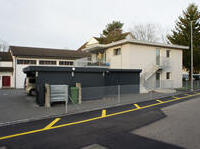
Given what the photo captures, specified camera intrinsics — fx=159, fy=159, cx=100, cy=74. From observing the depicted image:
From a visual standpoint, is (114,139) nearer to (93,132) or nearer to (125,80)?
(93,132)

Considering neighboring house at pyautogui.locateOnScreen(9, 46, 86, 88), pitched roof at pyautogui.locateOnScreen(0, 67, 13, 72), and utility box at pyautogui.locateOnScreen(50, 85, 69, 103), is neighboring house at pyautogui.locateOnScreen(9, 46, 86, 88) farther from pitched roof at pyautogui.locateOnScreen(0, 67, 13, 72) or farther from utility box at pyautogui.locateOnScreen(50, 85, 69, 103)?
utility box at pyautogui.locateOnScreen(50, 85, 69, 103)

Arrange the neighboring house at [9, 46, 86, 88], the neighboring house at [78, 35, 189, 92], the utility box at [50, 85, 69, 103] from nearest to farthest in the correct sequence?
1. the utility box at [50, 85, 69, 103]
2. the neighboring house at [78, 35, 189, 92]
3. the neighboring house at [9, 46, 86, 88]

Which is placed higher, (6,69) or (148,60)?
(148,60)

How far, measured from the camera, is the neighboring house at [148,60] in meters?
20.3

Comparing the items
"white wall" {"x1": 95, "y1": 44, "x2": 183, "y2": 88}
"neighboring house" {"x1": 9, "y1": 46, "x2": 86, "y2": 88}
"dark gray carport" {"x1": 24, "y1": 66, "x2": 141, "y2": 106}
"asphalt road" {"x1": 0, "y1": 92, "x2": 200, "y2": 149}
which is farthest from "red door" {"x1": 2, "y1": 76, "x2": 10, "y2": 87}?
"asphalt road" {"x1": 0, "y1": 92, "x2": 200, "y2": 149}

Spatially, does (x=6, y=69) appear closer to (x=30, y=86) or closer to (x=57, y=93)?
(x=30, y=86)

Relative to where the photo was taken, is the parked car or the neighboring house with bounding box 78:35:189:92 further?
the neighboring house with bounding box 78:35:189:92

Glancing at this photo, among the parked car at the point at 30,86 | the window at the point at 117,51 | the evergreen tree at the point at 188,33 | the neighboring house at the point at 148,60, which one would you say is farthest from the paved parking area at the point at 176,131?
the evergreen tree at the point at 188,33

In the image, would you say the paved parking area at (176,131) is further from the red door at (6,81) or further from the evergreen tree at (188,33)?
the red door at (6,81)

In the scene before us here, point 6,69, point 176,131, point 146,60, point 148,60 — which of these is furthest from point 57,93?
point 6,69

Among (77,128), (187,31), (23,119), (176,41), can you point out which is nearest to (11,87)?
(23,119)

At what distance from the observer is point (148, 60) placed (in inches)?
855

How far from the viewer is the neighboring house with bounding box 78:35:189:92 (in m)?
20.3

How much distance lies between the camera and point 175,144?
5059 millimetres
